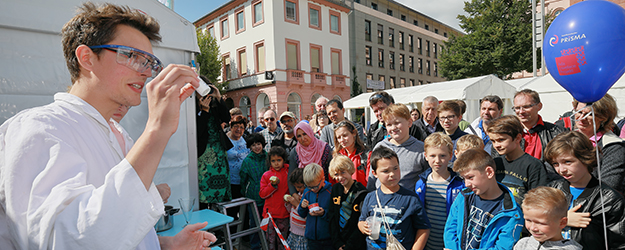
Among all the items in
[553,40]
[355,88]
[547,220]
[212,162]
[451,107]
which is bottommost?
[547,220]

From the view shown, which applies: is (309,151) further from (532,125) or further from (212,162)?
(532,125)

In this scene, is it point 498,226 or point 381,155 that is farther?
point 381,155

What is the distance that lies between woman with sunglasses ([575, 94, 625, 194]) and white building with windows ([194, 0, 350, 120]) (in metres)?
17.8

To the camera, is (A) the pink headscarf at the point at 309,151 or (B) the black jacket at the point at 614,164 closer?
(B) the black jacket at the point at 614,164

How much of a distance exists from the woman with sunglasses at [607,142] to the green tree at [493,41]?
16773 mm

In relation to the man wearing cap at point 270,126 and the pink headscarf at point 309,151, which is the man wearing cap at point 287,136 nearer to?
the man wearing cap at point 270,126

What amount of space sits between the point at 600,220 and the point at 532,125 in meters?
1.47

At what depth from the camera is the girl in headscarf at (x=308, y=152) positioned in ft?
12.3

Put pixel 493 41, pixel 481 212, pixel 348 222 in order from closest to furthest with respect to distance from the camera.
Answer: pixel 481 212, pixel 348 222, pixel 493 41

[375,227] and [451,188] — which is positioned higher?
[451,188]

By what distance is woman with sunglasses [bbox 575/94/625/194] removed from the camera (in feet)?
7.38

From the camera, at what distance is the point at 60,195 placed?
2.35 feet

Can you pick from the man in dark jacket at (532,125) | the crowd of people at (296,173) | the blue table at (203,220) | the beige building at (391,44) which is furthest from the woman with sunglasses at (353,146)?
the beige building at (391,44)

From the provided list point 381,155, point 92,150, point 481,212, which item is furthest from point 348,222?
point 92,150
